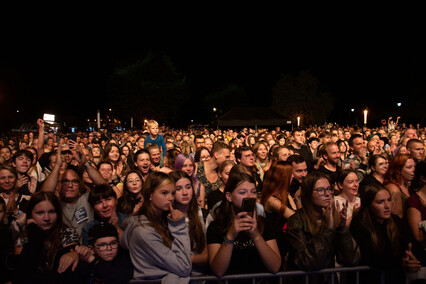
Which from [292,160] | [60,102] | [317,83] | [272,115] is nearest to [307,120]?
[317,83]

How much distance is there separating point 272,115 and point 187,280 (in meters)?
36.7

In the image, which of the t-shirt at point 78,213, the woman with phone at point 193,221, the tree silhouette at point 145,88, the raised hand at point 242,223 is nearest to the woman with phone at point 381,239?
the raised hand at point 242,223

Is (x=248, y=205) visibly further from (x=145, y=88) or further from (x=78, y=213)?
(x=145, y=88)

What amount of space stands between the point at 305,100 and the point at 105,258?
160 feet

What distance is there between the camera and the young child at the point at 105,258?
2703 mm

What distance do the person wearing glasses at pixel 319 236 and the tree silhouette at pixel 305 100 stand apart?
4698 cm

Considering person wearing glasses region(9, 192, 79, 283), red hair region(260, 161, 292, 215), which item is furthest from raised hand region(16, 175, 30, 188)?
red hair region(260, 161, 292, 215)

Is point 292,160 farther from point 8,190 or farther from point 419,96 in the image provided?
point 419,96

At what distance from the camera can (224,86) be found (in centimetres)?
8194

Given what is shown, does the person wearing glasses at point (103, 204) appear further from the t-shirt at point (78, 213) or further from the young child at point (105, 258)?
the young child at point (105, 258)

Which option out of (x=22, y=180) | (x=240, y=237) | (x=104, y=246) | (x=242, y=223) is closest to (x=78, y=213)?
A: (x=104, y=246)

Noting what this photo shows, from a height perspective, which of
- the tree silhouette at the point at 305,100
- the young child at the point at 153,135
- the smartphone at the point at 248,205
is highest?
the tree silhouette at the point at 305,100

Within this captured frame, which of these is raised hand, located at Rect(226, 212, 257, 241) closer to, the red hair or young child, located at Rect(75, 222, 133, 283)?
young child, located at Rect(75, 222, 133, 283)

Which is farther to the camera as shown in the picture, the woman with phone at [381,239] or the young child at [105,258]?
the woman with phone at [381,239]
